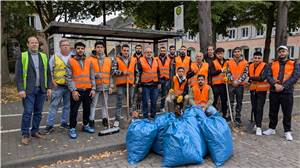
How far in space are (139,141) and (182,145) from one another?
765mm

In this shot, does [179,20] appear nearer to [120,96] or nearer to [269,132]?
[120,96]

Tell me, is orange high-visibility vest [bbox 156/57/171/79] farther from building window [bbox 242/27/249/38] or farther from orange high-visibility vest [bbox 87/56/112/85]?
building window [bbox 242/27/249/38]

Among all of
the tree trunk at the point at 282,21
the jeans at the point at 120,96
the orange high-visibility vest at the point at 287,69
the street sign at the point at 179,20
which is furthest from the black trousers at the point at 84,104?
the tree trunk at the point at 282,21

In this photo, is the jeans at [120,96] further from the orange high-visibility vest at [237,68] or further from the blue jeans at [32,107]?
the orange high-visibility vest at [237,68]

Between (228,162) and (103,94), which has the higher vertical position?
(103,94)

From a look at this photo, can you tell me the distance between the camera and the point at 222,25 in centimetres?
1888

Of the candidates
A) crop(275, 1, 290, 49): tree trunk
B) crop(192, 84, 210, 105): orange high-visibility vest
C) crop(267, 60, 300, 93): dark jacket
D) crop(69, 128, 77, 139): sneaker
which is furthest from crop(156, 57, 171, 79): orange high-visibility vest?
crop(275, 1, 290, 49): tree trunk

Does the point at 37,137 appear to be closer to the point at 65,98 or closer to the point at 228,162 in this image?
the point at 65,98

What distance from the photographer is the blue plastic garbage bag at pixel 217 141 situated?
4.57 meters

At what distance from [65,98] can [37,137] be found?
94 cm

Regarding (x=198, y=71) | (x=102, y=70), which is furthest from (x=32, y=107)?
(x=198, y=71)

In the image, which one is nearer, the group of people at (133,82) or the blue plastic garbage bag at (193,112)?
the blue plastic garbage bag at (193,112)

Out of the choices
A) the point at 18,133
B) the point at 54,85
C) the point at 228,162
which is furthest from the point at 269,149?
the point at 18,133

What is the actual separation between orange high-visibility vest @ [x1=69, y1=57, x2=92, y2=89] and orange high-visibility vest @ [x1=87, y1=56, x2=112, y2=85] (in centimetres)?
31
